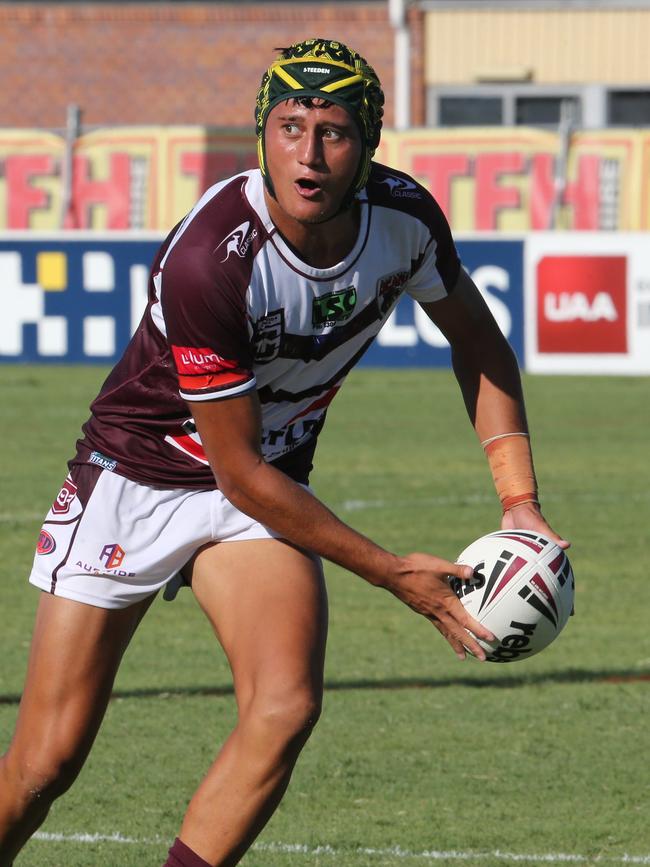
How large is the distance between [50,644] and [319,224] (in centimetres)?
124

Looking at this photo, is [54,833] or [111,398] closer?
[111,398]

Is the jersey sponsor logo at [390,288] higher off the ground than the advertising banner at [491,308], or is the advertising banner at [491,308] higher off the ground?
the jersey sponsor logo at [390,288]

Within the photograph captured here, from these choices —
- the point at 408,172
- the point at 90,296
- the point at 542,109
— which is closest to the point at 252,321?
the point at 90,296

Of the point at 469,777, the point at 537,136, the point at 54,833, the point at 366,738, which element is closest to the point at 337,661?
the point at 366,738

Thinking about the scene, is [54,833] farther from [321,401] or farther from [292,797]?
[321,401]

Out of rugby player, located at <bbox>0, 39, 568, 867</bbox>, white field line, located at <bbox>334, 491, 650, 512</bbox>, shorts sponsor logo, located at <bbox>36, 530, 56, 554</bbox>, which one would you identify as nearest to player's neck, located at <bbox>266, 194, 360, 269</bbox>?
rugby player, located at <bbox>0, 39, 568, 867</bbox>

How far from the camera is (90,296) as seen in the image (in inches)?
786

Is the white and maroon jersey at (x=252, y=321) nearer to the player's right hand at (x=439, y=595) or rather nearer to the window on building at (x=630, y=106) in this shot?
the player's right hand at (x=439, y=595)

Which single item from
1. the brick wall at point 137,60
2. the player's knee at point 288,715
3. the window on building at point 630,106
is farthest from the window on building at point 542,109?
the player's knee at point 288,715

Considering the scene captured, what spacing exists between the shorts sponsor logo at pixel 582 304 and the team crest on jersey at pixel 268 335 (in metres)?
14.7

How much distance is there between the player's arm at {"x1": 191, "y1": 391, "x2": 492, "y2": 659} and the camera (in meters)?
4.36

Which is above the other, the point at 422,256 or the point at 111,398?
the point at 422,256

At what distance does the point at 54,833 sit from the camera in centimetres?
564

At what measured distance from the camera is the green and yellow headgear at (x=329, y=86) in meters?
4.35
